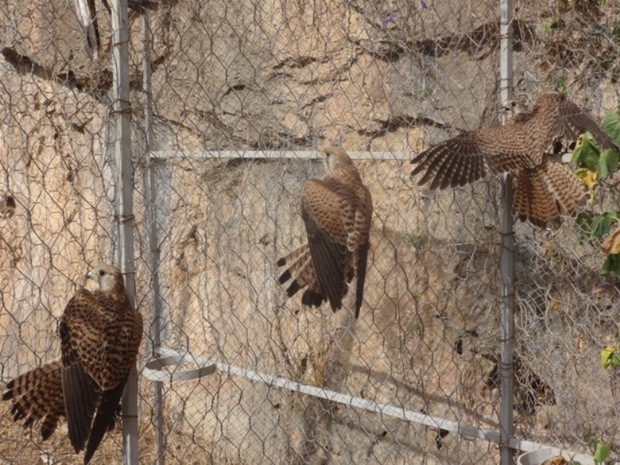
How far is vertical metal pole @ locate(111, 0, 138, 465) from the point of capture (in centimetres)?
219

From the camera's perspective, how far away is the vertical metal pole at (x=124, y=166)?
86.1 inches

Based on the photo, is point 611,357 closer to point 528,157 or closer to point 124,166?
point 528,157

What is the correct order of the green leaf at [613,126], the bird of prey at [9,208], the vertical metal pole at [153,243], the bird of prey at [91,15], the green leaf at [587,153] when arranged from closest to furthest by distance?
the green leaf at [613,126]
the green leaf at [587,153]
the vertical metal pole at [153,243]
the bird of prey at [91,15]
the bird of prey at [9,208]

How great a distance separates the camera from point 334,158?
2768 mm

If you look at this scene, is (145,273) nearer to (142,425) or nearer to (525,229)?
(142,425)

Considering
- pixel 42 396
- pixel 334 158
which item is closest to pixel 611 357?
pixel 334 158

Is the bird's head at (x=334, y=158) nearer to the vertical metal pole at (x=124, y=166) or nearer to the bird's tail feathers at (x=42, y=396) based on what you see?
the vertical metal pole at (x=124, y=166)

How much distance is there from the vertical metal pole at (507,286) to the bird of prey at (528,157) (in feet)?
0.25

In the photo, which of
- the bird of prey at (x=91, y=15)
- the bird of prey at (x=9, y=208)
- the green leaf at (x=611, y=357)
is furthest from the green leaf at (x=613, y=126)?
the bird of prey at (x=9, y=208)

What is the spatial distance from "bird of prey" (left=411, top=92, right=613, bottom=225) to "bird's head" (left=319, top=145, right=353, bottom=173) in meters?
0.35

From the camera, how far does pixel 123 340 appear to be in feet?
7.37

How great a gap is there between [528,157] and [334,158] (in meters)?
0.64

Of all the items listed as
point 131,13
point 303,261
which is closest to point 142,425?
point 303,261

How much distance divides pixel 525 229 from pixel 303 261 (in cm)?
86
